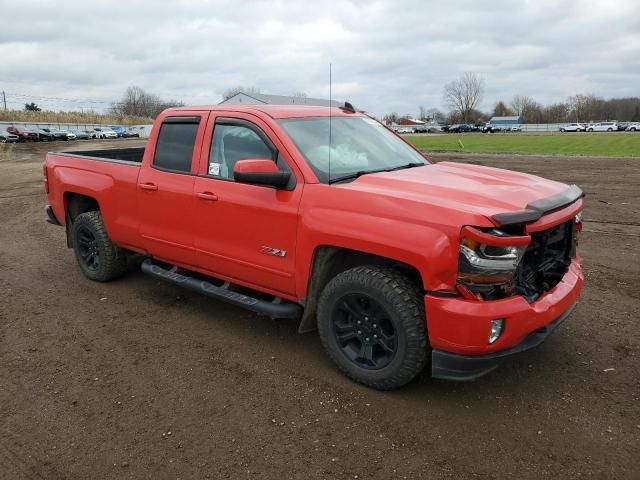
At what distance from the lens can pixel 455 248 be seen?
3133 mm

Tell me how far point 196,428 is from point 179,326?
5.65 ft

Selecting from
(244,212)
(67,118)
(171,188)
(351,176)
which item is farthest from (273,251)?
(67,118)

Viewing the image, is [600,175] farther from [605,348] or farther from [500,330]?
[500,330]

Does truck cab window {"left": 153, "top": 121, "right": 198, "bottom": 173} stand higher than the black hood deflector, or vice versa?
truck cab window {"left": 153, "top": 121, "right": 198, "bottom": 173}

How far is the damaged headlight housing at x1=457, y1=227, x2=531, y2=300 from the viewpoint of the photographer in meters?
3.07

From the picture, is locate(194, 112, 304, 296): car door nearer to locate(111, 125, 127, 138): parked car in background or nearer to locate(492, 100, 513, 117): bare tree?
locate(111, 125, 127, 138): parked car in background

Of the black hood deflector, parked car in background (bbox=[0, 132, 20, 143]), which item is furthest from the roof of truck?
parked car in background (bbox=[0, 132, 20, 143])

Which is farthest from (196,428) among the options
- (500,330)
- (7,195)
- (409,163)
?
(7,195)

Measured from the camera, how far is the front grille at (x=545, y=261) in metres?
3.46

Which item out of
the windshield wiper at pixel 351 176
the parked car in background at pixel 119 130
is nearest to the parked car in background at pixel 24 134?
the parked car in background at pixel 119 130

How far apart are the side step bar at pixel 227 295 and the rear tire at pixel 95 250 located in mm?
732

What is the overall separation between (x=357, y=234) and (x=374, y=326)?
637 mm

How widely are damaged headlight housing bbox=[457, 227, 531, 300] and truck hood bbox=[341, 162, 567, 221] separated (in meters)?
0.15

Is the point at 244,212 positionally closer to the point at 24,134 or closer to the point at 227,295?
the point at 227,295
